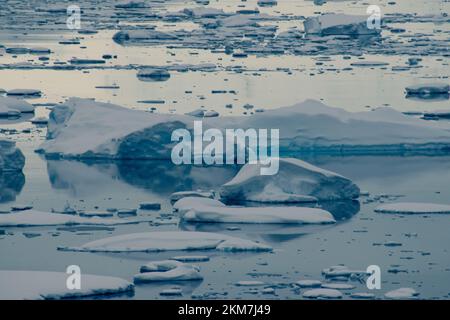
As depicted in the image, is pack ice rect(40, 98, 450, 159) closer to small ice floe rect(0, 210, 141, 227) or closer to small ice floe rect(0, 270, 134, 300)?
small ice floe rect(0, 210, 141, 227)

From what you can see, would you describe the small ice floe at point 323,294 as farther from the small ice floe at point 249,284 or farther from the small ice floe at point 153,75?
the small ice floe at point 153,75

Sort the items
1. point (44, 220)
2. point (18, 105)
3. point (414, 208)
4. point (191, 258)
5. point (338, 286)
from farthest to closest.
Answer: point (18, 105) → point (414, 208) → point (44, 220) → point (191, 258) → point (338, 286)

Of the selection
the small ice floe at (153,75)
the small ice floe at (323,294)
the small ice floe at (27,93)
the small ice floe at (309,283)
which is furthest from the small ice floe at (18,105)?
the small ice floe at (323,294)

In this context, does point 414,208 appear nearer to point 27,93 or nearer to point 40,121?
point 40,121

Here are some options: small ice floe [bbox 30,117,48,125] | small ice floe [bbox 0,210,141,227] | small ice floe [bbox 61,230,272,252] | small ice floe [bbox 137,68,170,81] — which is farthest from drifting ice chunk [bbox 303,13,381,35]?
small ice floe [bbox 61,230,272,252]

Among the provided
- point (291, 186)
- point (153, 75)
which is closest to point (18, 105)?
point (153, 75)
